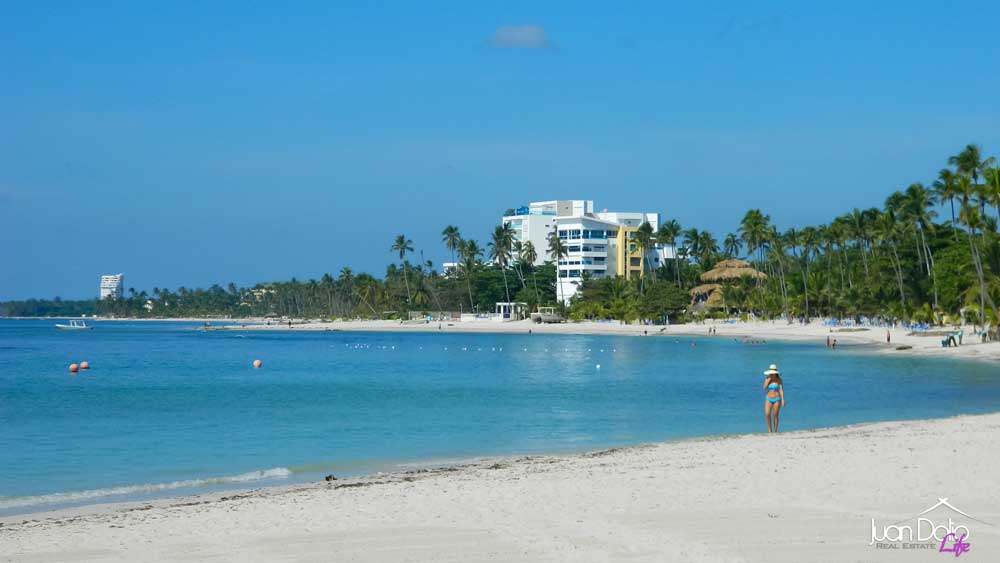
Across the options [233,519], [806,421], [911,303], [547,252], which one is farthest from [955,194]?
[547,252]

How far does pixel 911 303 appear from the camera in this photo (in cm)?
8662

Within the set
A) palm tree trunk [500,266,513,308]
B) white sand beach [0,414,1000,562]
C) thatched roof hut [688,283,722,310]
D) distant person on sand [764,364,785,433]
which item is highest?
palm tree trunk [500,266,513,308]

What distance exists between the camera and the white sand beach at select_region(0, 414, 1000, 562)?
10211mm

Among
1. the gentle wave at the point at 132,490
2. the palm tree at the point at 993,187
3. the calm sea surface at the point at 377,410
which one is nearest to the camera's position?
the gentle wave at the point at 132,490

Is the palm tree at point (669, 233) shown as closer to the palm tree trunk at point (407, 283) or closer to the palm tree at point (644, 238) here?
the palm tree at point (644, 238)

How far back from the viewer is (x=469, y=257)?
156 m

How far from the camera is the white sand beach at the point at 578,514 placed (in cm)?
1021

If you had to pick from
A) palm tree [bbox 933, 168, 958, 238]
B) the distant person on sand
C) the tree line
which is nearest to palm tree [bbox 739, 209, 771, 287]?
the tree line

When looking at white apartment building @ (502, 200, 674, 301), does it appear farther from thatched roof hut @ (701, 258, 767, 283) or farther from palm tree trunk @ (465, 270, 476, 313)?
thatched roof hut @ (701, 258, 767, 283)

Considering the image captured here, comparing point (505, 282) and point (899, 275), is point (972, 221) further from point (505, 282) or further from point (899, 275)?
point (505, 282)

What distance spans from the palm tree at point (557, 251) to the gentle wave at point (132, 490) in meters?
130

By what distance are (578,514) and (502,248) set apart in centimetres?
14082

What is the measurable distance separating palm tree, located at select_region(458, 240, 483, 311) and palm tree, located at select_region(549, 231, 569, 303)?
11.7 m

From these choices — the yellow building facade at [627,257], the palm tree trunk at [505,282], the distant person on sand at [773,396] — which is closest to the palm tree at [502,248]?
the palm tree trunk at [505,282]
